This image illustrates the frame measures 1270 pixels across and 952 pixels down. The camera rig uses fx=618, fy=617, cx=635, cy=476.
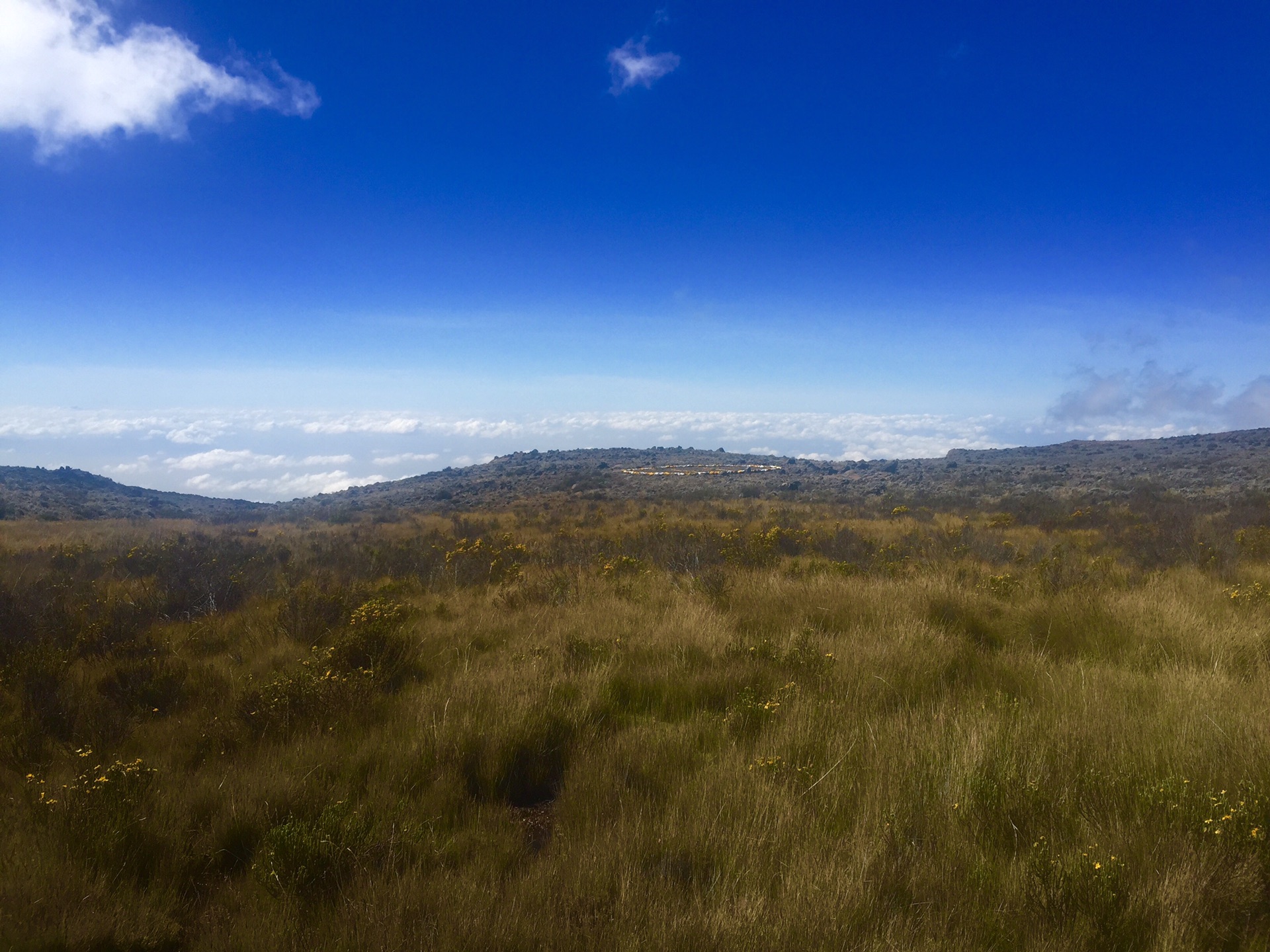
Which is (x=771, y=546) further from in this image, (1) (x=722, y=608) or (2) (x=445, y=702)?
(2) (x=445, y=702)

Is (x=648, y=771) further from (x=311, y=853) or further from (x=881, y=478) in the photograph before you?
(x=881, y=478)

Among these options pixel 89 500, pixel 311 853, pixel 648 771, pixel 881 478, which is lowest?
pixel 648 771

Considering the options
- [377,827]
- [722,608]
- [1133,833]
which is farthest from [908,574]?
[377,827]

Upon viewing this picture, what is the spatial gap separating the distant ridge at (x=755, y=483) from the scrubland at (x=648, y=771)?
21.0m

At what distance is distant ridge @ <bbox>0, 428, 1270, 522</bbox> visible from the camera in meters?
26.4

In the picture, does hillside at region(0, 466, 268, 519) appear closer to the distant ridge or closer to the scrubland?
the distant ridge

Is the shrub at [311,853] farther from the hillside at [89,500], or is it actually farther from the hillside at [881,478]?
the hillside at [89,500]

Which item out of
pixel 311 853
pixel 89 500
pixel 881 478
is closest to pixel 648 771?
pixel 311 853

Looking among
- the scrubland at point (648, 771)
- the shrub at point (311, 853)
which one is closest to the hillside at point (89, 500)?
the scrubland at point (648, 771)

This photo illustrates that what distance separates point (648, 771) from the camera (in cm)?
365

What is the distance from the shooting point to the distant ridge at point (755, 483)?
26422mm

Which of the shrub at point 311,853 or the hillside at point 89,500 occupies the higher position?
the hillside at point 89,500

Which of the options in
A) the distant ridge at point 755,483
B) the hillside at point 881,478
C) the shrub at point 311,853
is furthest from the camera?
the hillside at point 881,478

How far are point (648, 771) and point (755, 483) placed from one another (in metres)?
33.0
